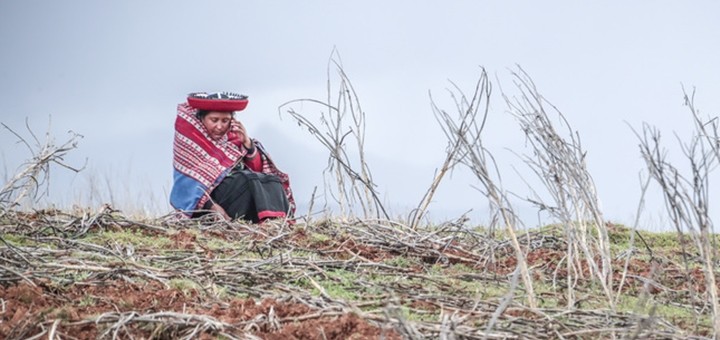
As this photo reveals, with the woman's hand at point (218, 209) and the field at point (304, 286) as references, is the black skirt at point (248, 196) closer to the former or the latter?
the woman's hand at point (218, 209)

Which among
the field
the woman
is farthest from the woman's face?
the field

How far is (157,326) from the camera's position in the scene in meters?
4.32

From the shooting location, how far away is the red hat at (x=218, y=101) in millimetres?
10445

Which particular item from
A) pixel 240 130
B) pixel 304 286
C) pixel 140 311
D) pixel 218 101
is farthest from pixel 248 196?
pixel 140 311

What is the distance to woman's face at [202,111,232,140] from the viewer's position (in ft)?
34.7

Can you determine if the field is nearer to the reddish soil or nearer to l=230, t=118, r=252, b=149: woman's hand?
the reddish soil

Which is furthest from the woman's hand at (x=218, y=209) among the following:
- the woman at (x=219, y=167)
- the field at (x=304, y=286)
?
the field at (x=304, y=286)

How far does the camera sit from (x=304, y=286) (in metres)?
5.63

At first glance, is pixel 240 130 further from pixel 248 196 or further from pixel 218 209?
pixel 218 209

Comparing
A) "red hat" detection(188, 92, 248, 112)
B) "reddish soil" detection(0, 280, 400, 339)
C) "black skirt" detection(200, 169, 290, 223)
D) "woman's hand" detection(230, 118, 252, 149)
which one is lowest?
"reddish soil" detection(0, 280, 400, 339)

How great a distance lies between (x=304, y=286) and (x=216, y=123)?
5.14 m

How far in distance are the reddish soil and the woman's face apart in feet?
17.1

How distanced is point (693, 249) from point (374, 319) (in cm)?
583

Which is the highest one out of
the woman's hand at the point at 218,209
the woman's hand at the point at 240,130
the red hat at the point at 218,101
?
the red hat at the point at 218,101
